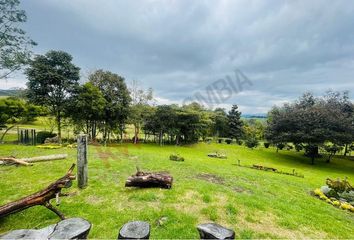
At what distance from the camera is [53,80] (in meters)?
22.5

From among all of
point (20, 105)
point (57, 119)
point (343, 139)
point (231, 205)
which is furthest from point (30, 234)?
point (343, 139)

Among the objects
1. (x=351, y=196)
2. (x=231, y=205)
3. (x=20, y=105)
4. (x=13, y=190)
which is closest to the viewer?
(x=231, y=205)

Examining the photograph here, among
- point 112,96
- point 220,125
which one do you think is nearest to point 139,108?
point 112,96

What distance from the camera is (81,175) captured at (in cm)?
694

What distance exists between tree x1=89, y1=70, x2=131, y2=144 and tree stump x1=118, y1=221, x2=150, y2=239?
78.6 ft

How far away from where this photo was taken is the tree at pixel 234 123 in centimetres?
4460

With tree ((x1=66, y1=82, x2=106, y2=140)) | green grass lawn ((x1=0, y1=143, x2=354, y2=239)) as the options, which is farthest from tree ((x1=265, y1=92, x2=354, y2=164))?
tree ((x1=66, y1=82, x2=106, y2=140))

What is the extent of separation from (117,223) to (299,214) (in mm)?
5010

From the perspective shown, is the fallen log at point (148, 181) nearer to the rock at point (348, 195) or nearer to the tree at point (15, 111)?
the rock at point (348, 195)

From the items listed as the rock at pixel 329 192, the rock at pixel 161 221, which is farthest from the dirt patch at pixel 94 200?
the rock at pixel 329 192

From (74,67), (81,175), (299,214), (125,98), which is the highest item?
(74,67)

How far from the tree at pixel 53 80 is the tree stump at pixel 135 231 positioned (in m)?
22.6

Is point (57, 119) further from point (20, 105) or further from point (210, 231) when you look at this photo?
point (210, 231)

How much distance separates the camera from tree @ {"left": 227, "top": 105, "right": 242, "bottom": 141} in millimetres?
44600
